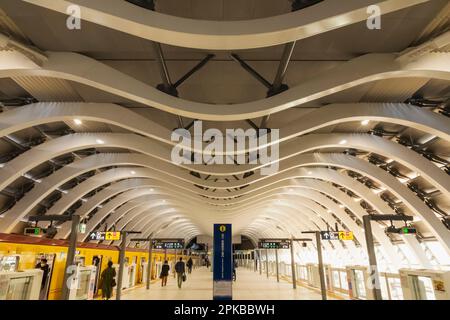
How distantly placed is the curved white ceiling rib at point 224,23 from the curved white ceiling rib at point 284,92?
1.90 metres

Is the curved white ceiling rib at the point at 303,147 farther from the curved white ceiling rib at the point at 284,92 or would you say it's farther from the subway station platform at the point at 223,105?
the curved white ceiling rib at the point at 284,92

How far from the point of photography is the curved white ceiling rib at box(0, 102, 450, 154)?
845 cm

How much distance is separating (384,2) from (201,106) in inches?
157

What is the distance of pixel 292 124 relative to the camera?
8.68 m

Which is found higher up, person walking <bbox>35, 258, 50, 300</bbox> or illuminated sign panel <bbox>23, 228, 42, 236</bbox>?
illuminated sign panel <bbox>23, 228, 42, 236</bbox>

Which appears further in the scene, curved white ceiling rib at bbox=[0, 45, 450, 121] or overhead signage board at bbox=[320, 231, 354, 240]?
overhead signage board at bbox=[320, 231, 354, 240]

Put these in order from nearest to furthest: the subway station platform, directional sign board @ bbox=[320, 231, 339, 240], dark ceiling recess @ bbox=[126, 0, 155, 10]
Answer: dark ceiling recess @ bbox=[126, 0, 155, 10]
the subway station platform
directional sign board @ bbox=[320, 231, 339, 240]

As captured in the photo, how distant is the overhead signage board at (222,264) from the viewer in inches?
454

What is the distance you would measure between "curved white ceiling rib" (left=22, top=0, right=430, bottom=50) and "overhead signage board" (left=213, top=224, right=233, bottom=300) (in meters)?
10.0

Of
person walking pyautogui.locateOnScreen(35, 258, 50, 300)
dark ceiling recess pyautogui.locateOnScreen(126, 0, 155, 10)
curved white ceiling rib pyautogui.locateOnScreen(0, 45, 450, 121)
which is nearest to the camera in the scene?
dark ceiling recess pyautogui.locateOnScreen(126, 0, 155, 10)

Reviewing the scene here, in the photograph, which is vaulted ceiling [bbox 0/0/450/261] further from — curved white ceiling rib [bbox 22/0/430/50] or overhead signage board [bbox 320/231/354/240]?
overhead signage board [bbox 320/231/354/240]

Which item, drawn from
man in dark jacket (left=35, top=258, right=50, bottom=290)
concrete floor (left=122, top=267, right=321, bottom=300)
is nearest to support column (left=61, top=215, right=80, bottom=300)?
man in dark jacket (left=35, top=258, right=50, bottom=290)

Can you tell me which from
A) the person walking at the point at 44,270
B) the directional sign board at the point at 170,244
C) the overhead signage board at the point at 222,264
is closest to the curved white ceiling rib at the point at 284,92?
the overhead signage board at the point at 222,264
